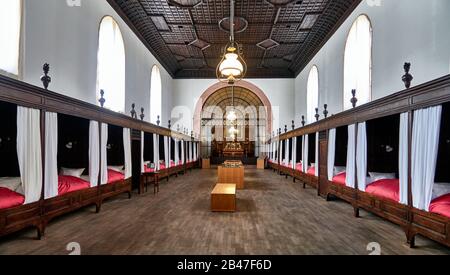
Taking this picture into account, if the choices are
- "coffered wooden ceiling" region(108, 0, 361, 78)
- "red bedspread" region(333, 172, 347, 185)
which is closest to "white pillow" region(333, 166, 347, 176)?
"red bedspread" region(333, 172, 347, 185)

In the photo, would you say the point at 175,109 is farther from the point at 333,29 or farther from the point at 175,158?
the point at 333,29

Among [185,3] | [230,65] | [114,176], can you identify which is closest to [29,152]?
[114,176]

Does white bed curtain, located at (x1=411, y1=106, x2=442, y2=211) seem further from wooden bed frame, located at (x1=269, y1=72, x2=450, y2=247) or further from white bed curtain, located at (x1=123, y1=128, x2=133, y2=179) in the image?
white bed curtain, located at (x1=123, y1=128, x2=133, y2=179)

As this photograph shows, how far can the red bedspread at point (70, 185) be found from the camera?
4.64 metres

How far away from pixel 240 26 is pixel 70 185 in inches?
329

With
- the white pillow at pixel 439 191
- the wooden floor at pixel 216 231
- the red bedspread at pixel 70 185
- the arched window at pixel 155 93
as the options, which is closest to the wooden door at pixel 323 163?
the wooden floor at pixel 216 231

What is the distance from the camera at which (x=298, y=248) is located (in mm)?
3465

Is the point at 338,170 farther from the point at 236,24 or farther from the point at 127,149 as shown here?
the point at 236,24

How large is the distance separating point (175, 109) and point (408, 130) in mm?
14442

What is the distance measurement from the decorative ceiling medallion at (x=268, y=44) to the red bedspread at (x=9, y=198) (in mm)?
10654

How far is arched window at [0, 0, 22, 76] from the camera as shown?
4.67 m

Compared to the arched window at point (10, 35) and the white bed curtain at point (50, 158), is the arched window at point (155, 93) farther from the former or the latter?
the white bed curtain at point (50, 158)

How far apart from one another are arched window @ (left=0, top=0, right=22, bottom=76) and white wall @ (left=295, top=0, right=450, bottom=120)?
7212 mm
